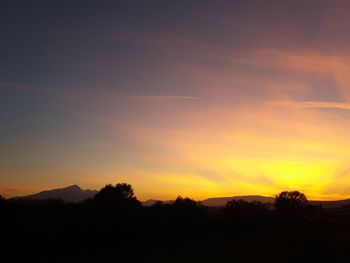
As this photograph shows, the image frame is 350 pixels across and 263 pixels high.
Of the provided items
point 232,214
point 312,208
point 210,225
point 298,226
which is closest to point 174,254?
point 210,225

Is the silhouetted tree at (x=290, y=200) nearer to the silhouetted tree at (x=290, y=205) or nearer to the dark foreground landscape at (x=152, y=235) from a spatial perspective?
the silhouetted tree at (x=290, y=205)

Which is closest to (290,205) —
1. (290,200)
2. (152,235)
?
(290,200)

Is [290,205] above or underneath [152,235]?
above

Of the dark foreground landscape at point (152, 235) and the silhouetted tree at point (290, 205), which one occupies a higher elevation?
the silhouetted tree at point (290, 205)

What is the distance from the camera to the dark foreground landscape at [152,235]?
1096 inches

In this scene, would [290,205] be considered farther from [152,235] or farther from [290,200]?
[152,235]

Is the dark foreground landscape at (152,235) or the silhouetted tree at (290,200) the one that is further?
the silhouetted tree at (290,200)

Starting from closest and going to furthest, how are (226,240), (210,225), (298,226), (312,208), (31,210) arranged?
(31,210), (226,240), (210,225), (298,226), (312,208)

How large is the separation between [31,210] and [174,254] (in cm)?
1055

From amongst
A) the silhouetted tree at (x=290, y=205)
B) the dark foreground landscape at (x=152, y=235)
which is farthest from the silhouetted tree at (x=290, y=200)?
the dark foreground landscape at (x=152, y=235)

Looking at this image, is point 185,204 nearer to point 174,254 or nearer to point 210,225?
point 210,225

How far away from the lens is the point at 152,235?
37812mm

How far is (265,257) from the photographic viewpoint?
95.3 feet

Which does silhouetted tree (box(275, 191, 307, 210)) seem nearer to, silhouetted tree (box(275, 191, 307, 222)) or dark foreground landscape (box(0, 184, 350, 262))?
silhouetted tree (box(275, 191, 307, 222))
